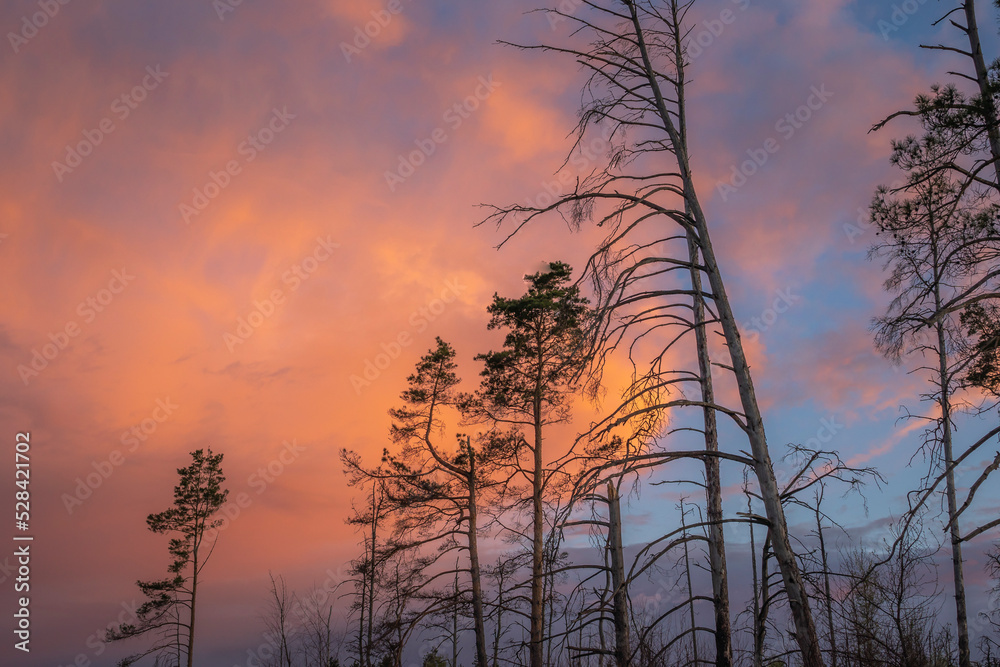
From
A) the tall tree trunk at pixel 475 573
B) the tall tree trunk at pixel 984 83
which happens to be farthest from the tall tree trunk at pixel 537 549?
the tall tree trunk at pixel 984 83

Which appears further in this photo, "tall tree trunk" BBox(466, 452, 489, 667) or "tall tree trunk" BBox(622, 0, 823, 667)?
"tall tree trunk" BBox(466, 452, 489, 667)

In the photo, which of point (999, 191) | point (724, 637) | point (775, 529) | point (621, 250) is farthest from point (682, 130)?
point (724, 637)

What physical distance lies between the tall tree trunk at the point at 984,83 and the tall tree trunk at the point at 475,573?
52.8 feet

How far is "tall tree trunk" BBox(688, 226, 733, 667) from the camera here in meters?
9.87

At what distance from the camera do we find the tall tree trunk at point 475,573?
19594 millimetres

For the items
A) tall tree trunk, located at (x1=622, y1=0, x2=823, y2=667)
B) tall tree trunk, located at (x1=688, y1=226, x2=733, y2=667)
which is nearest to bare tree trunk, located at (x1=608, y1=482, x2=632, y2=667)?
tall tree trunk, located at (x1=688, y1=226, x2=733, y2=667)

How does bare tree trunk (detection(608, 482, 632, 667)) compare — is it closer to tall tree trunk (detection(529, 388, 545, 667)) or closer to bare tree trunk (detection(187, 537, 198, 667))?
tall tree trunk (detection(529, 388, 545, 667))

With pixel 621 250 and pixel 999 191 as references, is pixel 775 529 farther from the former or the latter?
pixel 999 191

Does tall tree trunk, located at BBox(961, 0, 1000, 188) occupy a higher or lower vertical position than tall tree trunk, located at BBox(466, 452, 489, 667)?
higher

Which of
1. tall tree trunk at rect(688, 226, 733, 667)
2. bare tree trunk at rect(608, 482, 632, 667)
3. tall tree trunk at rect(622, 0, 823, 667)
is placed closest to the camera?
tall tree trunk at rect(622, 0, 823, 667)

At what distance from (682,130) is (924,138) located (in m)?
4.11

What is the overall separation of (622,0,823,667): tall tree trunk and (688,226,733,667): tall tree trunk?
3.81 meters

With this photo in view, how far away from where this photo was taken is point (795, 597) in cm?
452

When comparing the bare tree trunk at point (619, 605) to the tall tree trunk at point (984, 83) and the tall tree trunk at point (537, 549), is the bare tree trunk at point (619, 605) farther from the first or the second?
A: the tall tree trunk at point (984, 83)
